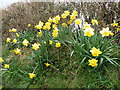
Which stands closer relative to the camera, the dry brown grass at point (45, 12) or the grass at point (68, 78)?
the grass at point (68, 78)

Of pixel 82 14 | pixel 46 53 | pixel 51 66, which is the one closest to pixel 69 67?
pixel 51 66

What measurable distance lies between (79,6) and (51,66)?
181 cm

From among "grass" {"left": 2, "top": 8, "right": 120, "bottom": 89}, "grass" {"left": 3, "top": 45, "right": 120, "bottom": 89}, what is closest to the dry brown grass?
"grass" {"left": 2, "top": 8, "right": 120, "bottom": 89}

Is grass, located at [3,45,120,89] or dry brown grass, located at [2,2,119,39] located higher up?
dry brown grass, located at [2,2,119,39]

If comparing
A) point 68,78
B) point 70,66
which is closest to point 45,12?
point 70,66

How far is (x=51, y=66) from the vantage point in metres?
2.68

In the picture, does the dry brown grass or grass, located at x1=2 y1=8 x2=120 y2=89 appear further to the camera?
the dry brown grass

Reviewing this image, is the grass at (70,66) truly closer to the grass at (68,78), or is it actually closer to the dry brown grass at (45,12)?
the grass at (68,78)

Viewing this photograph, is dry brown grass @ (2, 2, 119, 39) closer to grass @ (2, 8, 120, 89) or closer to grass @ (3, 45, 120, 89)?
grass @ (2, 8, 120, 89)

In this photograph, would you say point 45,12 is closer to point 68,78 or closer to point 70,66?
point 70,66

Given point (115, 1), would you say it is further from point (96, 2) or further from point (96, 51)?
point (96, 51)

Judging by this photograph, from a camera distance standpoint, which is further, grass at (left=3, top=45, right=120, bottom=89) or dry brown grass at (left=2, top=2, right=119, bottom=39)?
dry brown grass at (left=2, top=2, right=119, bottom=39)

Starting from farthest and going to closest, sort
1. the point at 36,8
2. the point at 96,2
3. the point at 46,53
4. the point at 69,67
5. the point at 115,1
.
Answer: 1. the point at 36,8
2. the point at 96,2
3. the point at 115,1
4. the point at 46,53
5. the point at 69,67

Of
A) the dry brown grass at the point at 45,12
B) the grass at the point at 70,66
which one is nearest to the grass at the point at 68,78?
the grass at the point at 70,66
